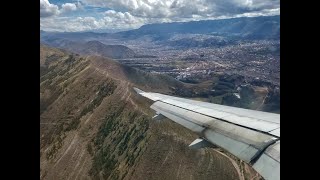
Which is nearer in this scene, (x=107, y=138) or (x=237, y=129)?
(x=237, y=129)

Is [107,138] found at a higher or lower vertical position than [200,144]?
lower

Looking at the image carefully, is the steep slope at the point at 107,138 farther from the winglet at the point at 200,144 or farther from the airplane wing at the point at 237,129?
the winglet at the point at 200,144

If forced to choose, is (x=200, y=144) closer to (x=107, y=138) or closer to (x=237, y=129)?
(x=237, y=129)

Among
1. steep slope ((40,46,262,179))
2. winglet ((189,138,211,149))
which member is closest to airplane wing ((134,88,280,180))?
winglet ((189,138,211,149))

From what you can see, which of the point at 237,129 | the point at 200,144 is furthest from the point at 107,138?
the point at 237,129
